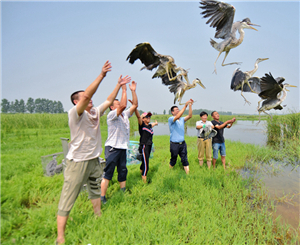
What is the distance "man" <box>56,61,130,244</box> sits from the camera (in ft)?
5.64

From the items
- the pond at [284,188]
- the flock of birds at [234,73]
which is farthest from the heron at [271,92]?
the pond at [284,188]

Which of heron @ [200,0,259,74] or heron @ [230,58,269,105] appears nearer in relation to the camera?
heron @ [200,0,259,74]

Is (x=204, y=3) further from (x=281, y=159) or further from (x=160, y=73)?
(x=281, y=159)

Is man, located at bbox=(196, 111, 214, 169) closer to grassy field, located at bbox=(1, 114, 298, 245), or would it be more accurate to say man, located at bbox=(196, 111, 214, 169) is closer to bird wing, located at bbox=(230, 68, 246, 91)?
grassy field, located at bbox=(1, 114, 298, 245)

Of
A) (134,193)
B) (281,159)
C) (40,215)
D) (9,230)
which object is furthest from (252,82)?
(281,159)

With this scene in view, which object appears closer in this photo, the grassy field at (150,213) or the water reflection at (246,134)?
the grassy field at (150,213)

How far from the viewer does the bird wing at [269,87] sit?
2242 millimetres

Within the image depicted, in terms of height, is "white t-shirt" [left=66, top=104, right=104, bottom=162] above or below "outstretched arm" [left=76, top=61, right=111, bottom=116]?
below

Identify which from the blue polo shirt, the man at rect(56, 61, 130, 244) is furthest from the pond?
the man at rect(56, 61, 130, 244)

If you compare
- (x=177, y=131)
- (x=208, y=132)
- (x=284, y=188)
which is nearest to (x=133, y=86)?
(x=177, y=131)

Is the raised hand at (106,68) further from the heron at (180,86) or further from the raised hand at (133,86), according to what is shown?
the heron at (180,86)

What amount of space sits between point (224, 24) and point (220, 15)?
6.1 inches

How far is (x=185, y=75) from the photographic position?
262cm

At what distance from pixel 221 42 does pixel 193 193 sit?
2723 mm
